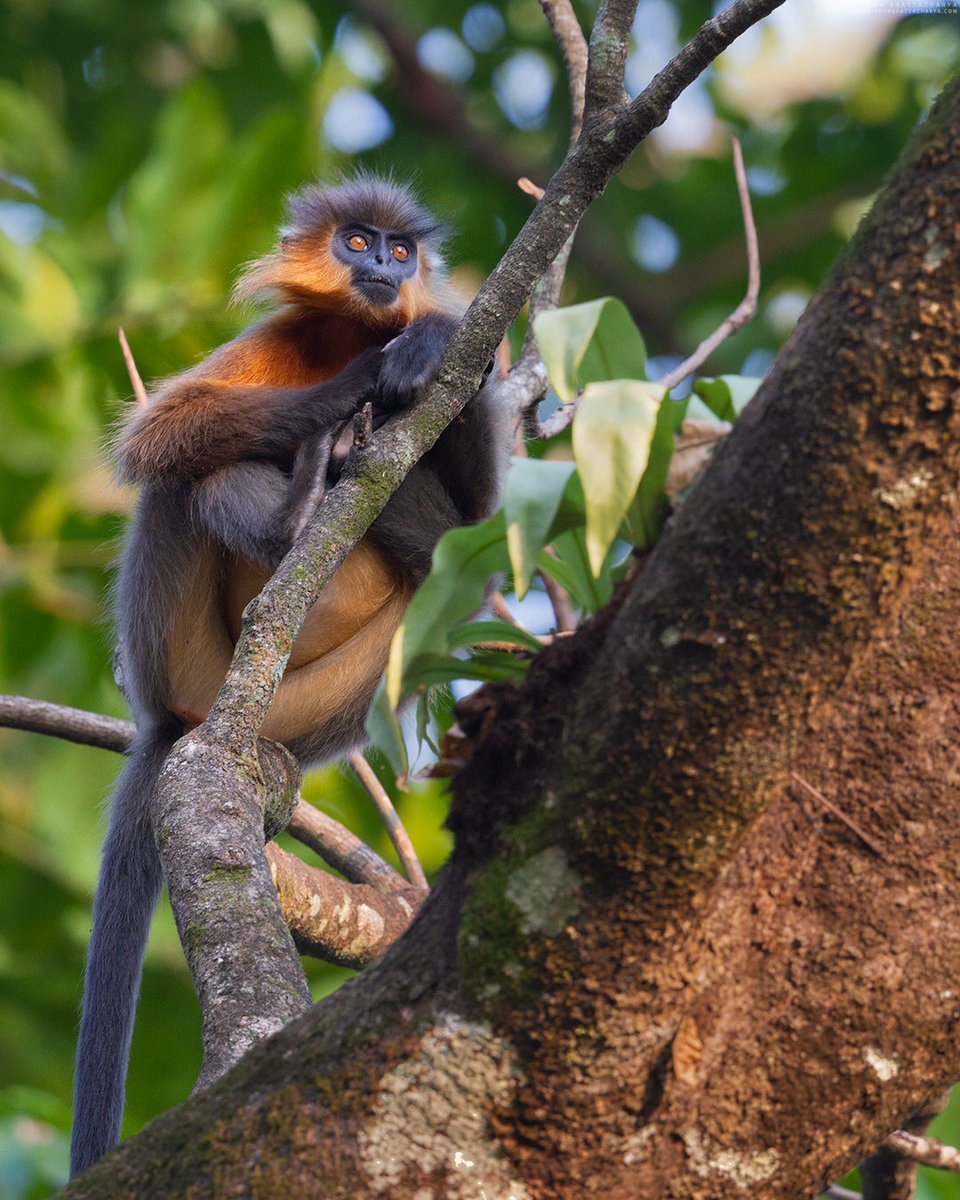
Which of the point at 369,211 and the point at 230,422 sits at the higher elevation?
the point at 369,211

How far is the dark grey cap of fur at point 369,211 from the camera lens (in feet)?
13.6

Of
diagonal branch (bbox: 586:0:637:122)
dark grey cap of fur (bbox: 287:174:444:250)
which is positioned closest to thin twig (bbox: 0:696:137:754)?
dark grey cap of fur (bbox: 287:174:444:250)

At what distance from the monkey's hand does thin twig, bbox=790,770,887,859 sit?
1.67 metres

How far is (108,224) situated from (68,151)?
126 centimetres

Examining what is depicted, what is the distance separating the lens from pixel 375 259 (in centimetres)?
386

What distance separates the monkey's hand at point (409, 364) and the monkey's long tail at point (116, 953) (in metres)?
0.95

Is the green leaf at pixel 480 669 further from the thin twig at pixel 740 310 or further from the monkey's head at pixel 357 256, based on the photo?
the monkey's head at pixel 357 256

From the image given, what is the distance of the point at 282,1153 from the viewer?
126 centimetres

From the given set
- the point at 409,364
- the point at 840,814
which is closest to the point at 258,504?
the point at 409,364

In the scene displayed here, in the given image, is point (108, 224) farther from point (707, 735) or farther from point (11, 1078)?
point (707, 735)

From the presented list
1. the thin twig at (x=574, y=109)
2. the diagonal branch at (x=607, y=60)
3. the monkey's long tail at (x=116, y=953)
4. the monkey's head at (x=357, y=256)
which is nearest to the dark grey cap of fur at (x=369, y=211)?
the monkey's head at (x=357, y=256)

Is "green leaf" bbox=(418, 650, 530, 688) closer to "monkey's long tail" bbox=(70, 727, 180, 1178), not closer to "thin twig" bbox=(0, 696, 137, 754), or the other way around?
"monkey's long tail" bbox=(70, 727, 180, 1178)

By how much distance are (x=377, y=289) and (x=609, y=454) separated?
8.42 ft

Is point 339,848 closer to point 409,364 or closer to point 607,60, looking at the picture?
point 409,364
